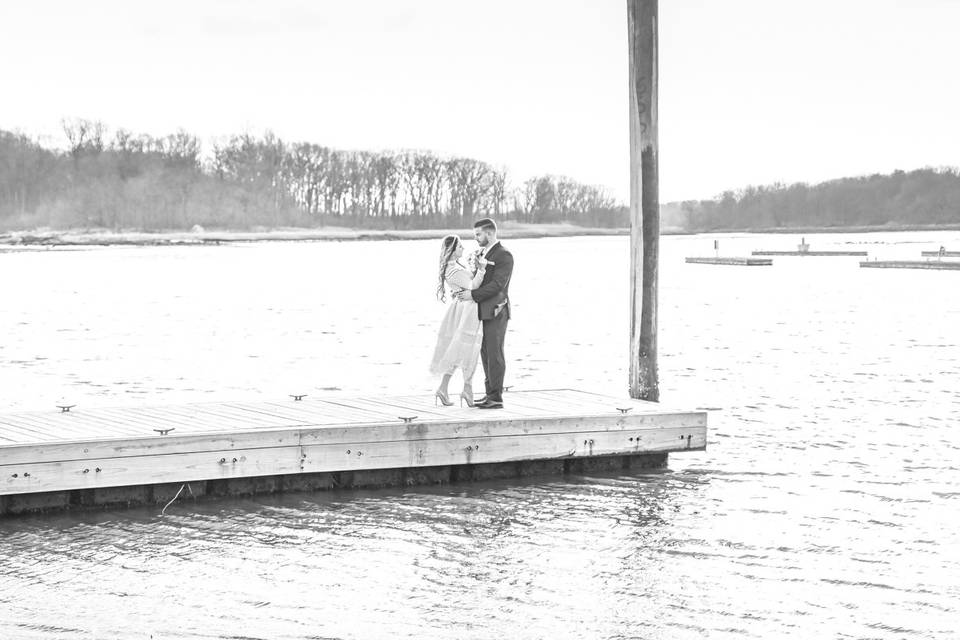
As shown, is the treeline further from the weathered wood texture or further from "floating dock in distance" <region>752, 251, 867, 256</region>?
the weathered wood texture

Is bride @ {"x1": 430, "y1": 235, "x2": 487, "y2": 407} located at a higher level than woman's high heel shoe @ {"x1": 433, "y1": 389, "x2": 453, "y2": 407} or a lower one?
higher

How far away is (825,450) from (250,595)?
26.3ft

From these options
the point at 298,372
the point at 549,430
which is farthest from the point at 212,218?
the point at 549,430

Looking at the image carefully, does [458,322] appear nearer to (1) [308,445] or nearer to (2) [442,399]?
(2) [442,399]

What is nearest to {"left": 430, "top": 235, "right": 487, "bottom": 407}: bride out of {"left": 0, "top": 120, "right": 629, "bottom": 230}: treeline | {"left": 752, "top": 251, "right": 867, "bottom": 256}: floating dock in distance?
{"left": 752, "top": 251, "right": 867, "bottom": 256}: floating dock in distance

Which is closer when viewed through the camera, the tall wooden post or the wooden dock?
the tall wooden post

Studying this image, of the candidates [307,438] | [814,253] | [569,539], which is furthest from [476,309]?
[814,253]

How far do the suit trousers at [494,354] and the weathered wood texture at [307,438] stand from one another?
24cm

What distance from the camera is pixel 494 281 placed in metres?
12.0

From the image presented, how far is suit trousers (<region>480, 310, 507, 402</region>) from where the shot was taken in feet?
40.6

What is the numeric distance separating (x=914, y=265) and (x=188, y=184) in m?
119

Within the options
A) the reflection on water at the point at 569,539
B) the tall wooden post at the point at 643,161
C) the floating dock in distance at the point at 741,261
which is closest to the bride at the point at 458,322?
the reflection on water at the point at 569,539

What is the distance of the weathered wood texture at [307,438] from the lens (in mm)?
10523

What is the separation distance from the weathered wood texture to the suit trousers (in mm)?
239
